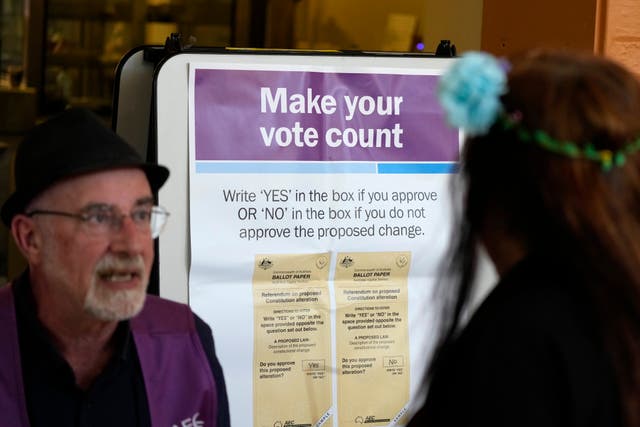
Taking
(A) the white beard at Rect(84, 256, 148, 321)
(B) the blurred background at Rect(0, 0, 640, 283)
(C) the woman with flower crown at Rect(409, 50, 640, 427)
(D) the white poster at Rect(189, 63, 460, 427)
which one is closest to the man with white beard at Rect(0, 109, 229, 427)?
(A) the white beard at Rect(84, 256, 148, 321)

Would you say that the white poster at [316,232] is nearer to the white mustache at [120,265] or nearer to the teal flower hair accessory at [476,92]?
the white mustache at [120,265]

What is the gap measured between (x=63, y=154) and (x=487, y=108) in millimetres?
940

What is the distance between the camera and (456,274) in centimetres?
157

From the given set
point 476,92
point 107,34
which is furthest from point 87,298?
point 107,34

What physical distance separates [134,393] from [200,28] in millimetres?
6489

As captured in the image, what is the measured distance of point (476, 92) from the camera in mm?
1422

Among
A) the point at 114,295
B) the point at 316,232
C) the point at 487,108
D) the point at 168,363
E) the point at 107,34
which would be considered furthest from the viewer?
the point at 107,34

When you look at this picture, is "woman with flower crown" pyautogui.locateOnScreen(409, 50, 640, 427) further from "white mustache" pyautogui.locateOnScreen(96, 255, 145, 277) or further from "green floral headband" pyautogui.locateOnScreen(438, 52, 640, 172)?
"white mustache" pyautogui.locateOnScreen(96, 255, 145, 277)

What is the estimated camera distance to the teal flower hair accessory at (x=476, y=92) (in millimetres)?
1411

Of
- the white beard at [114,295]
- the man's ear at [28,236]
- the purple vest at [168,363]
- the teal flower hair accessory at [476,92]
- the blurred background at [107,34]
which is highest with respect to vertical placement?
the blurred background at [107,34]

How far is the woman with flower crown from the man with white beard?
80 cm

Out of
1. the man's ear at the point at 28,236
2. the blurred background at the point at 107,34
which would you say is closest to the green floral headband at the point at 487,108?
the man's ear at the point at 28,236

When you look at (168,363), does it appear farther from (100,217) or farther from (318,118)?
(318,118)

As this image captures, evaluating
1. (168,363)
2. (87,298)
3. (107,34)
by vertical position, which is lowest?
(168,363)
